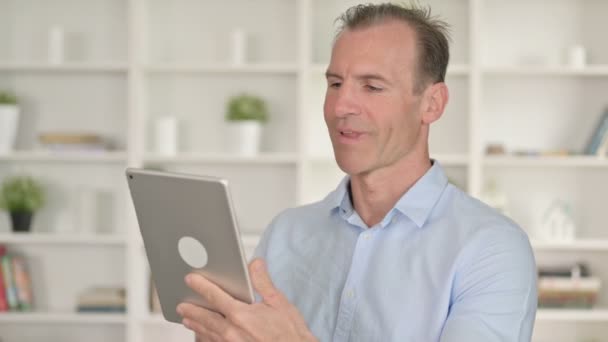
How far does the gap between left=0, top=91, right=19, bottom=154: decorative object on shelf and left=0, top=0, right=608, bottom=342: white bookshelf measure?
88 millimetres

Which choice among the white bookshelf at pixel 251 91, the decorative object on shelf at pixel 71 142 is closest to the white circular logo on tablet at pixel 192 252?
the white bookshelf at pixel 251 91

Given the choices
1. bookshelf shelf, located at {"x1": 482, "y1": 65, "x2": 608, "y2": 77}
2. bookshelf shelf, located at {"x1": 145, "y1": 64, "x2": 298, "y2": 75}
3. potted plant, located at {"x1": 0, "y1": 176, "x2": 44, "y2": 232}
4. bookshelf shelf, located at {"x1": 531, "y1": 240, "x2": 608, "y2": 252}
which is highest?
bookshelf shelf, located at {"x1": 145, "y1": 64, "x2": 298, "y2": 75}

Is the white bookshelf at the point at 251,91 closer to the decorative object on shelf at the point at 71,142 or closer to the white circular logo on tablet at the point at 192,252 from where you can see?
the decorative object on shelf at the point at 71,142

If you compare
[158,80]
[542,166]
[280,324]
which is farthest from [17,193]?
[280,324]

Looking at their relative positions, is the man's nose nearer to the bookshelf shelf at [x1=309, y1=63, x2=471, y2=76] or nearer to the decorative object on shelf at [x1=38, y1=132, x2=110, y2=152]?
the bookshelf shelf at [x1=309, y1=63, x2=471, y2=76]

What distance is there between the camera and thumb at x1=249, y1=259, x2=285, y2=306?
1396 mm

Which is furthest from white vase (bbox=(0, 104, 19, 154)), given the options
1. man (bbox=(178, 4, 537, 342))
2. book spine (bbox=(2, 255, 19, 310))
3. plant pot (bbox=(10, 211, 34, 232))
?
man (bbox=(178, 4, 537, 342))

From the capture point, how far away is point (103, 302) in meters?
4.35

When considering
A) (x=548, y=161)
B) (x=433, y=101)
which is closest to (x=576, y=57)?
(x=548, y=161)

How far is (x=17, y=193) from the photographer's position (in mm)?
4352

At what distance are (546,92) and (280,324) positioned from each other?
132 inches

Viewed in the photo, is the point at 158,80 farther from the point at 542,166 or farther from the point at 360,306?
the point at 360,306

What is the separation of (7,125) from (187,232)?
10.6ft

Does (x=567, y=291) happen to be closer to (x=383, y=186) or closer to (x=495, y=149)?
(x=495, y=149)
